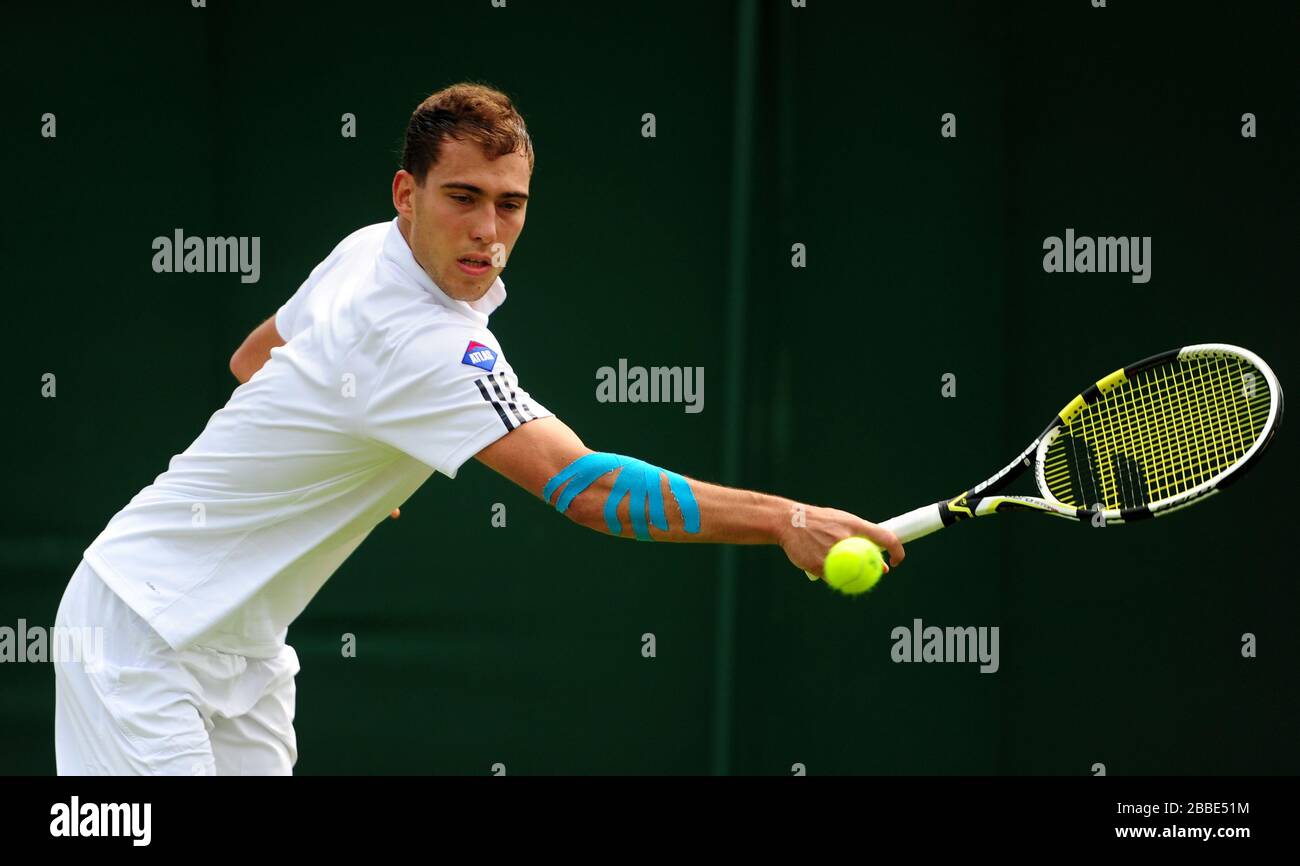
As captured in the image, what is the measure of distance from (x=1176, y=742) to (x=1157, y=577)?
0.48 metres

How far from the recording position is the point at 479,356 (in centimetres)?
286

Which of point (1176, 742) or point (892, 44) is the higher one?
point (892, 44)

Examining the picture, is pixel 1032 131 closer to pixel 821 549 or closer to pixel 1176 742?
pixel 1176 742

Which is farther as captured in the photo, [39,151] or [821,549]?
[39,151]

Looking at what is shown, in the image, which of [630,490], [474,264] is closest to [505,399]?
[630,490]

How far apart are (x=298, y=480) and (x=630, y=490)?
684 millimetres

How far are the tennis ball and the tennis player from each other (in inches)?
5.1

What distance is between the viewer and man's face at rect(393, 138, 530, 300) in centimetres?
306


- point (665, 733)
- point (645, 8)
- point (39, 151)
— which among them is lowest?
point (665, 733)

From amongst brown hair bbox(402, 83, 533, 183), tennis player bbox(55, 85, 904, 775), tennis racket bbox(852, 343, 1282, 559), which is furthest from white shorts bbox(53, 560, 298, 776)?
tennis racket bbox(852, 343, 1282, 559)

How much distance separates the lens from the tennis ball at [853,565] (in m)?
2.71

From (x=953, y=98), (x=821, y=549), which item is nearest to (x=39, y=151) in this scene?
(x=953, y=98)

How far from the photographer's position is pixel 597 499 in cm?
283

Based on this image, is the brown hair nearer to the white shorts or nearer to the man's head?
the man's head
